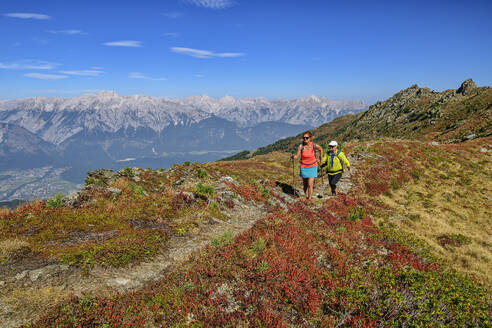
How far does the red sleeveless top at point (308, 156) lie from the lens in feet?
46.2

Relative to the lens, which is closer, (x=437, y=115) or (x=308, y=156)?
(x=308, y=156)

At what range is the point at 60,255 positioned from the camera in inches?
288

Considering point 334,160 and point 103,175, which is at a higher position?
point 334,160

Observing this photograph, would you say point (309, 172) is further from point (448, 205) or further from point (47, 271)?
point (47, 271)

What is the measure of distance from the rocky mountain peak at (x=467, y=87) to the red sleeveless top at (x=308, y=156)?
119 m

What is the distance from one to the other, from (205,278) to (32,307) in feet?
12.9

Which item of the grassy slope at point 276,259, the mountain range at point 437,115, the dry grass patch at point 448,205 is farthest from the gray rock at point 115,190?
the mountain range at point 437,115

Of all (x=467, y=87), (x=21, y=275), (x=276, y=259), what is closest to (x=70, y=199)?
(x=21, y=275)

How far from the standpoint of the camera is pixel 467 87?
318 feet

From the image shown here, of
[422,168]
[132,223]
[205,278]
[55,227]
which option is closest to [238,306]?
[205,278]

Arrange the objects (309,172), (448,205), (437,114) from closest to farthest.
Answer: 1. (309,172)
2. (448,205)
3. (437,114)

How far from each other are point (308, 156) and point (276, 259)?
26.2 feet

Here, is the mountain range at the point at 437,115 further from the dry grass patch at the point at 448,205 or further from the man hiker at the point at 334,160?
the man hiker at the point at 334,160

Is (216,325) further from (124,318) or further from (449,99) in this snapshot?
(449,99)
